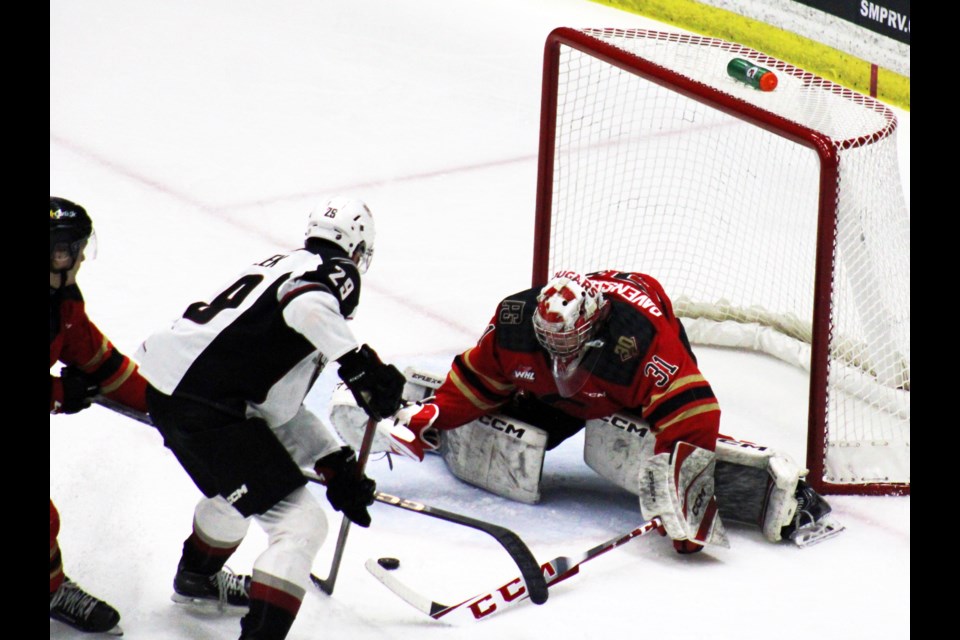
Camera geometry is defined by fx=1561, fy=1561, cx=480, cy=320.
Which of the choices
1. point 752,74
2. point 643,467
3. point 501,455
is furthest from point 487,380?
point 752,74

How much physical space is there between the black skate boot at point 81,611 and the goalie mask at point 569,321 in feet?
3.77

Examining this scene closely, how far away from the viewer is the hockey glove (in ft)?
12.6

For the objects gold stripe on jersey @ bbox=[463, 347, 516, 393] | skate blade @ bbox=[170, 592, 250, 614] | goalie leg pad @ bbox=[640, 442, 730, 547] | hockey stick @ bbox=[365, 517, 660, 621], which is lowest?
skate blade @ bbox=[170, 592, 250, 614]

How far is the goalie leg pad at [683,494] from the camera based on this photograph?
3.64m

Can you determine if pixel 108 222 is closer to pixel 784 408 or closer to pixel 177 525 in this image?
pixel 177 525

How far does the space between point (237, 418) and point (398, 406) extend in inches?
12.7

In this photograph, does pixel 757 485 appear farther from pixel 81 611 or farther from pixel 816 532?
pixel 81 611

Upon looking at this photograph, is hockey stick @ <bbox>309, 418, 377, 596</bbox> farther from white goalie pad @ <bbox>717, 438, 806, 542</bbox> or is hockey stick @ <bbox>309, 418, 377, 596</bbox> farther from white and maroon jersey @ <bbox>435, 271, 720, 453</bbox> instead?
white goalie pad @ <bbox>717, 438, 806, 542</bbox>

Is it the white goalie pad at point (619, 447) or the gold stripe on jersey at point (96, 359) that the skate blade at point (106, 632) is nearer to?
the gold stripe on jersey at point (96, 359)

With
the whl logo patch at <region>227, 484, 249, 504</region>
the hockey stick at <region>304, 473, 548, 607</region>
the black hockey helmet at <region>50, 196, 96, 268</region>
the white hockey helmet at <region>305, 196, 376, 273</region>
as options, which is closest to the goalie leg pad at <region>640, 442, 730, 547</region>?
the hockey stick at <region>304, 473, 548, 607</region>

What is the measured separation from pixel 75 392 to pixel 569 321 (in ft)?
Result: 3.65

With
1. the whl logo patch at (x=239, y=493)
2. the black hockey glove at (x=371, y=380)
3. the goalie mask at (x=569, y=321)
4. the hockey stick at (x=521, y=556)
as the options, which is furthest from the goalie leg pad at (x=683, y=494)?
the whl logo patch at (x=239, y=493)

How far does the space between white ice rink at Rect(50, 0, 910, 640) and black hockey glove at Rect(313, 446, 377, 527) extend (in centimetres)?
30

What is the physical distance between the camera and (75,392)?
3.40 m
